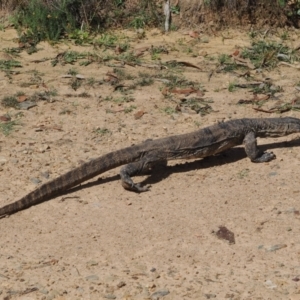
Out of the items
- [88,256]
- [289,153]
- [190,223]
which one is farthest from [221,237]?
[289,153]

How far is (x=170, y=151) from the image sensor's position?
25.3 feet

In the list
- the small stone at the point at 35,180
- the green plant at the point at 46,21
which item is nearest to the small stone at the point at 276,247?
the small stone at the point at 35,180

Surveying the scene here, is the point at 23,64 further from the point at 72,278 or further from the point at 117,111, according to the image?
the point at 72,278

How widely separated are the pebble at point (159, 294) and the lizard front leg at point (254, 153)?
8.91 ft

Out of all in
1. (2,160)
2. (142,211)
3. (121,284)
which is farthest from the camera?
(2,160)

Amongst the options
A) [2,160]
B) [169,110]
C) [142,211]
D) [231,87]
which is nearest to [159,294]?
[142,211]

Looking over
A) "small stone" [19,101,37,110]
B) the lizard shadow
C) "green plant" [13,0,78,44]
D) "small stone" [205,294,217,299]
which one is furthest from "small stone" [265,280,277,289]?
"green plant" [13,0,78,44]

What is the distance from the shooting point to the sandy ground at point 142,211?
5707 millimetres

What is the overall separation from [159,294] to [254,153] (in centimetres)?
280

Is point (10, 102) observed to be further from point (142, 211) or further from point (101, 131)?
point (142, 211)

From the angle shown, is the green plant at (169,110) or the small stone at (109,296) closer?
the small stone at (109,296)

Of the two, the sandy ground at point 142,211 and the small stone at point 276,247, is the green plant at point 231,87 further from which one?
the small stone at point 276,247

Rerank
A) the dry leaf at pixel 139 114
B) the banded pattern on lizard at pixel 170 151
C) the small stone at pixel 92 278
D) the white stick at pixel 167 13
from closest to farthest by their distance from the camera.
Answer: the small stone at pixel 92 278, the banded pattern on lizard at pixel 170 151, the dry leaf at pixel 139 114, the white stick at pixel 167 13

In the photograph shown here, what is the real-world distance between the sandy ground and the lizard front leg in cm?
9
